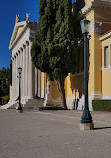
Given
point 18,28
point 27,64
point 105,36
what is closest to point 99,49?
point 105,36

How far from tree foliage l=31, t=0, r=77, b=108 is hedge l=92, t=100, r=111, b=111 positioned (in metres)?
4.28

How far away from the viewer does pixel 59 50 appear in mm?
23828

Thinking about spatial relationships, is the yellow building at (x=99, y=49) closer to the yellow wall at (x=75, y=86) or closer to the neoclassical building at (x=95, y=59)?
the neoclassical building at (x=95, y=59)

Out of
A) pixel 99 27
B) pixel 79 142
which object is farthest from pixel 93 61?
pixel 79 142

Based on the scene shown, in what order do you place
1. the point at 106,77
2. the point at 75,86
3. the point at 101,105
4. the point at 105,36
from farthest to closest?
the point at 75,86 → the point at 106,77 → the point at 105,36 → the point at 101,105

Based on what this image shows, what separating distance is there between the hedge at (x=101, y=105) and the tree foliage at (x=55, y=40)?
4279 mm

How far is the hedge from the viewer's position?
794 inches

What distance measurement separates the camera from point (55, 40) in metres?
24.2

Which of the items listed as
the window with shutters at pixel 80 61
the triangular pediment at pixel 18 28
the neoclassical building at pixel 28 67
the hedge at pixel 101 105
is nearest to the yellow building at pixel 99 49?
the hedge at pixel 101 105

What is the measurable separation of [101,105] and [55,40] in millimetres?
7300

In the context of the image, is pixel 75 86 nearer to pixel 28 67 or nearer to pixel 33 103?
pixel 33 103

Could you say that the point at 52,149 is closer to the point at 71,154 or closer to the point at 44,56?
the point at 71,154

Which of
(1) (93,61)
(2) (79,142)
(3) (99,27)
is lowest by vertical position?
(2) (79,142)

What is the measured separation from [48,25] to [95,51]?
5.14 m
